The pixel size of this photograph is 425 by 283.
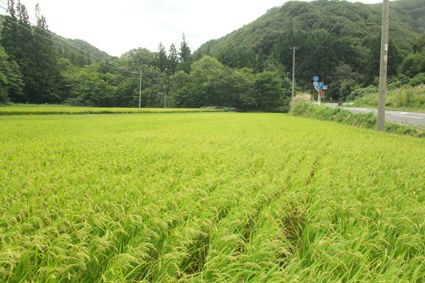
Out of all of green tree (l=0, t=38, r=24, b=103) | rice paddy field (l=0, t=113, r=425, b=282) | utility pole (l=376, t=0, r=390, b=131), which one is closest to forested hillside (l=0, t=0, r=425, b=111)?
green tree (l=0, t=38, r=24, b=103)

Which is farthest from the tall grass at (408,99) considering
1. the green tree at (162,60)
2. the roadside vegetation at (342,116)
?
the green tree at (162,60)

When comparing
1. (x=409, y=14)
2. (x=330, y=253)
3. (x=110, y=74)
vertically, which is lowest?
(x=330, y=253)

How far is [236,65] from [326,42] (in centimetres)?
1859

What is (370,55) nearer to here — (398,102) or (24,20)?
(398,102)

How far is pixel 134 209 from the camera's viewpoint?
2.62m

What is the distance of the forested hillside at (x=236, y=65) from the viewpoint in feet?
154

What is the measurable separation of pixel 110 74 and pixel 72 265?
6135cm

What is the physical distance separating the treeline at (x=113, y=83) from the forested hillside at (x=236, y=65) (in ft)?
0.52

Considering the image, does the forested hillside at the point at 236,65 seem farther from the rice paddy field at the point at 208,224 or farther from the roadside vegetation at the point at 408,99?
the rice paddy field at the point at 208,224

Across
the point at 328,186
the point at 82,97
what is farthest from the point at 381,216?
the point at 82,97

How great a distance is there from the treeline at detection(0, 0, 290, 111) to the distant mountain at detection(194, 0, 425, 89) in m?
8.82

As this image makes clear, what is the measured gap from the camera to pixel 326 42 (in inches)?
Result: 2436

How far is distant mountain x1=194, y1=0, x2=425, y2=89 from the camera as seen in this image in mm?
57656

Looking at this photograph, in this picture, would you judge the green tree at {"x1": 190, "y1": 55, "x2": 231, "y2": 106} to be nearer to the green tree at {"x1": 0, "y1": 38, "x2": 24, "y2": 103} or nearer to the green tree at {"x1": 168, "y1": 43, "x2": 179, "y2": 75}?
the green tree at {"x1": 168, "y1": 43, "x2": 179, "y2": 75}
